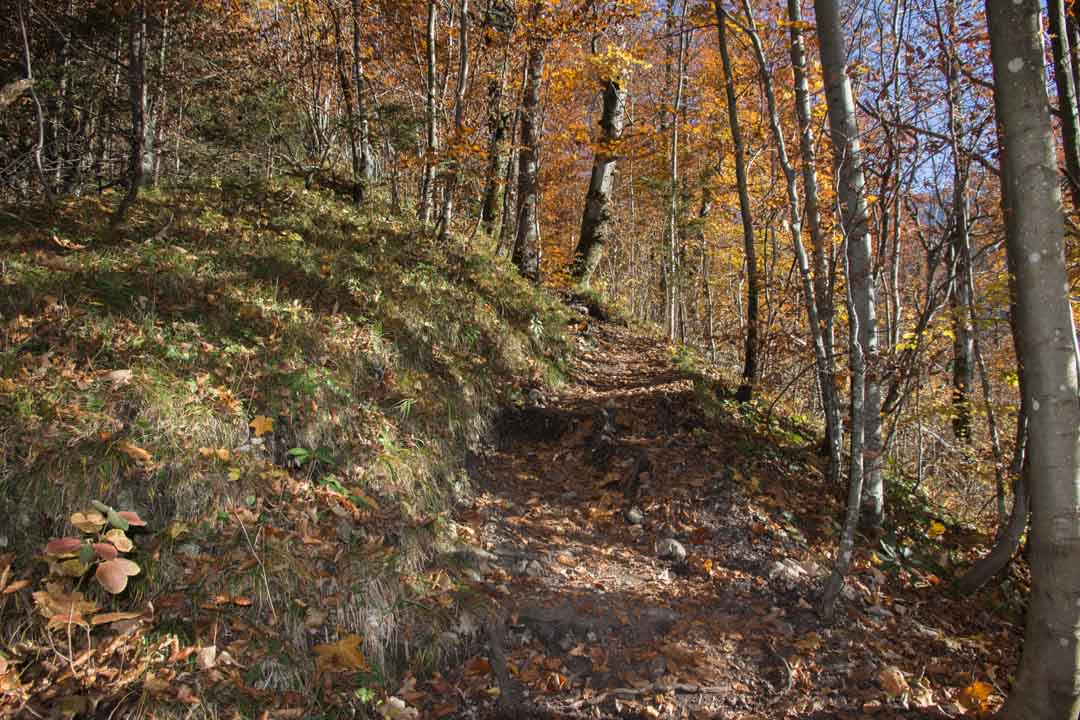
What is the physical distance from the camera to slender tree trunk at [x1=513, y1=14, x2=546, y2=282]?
396 inches

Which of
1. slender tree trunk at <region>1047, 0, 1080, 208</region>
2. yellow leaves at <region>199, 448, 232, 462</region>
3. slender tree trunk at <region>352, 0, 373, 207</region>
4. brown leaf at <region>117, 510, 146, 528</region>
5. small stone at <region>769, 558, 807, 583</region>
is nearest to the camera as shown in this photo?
brown leaf at <region>117, 510, 146, 528</region>

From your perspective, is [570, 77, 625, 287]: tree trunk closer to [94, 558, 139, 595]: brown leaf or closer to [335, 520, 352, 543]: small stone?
[335, 520, 352, 543]: small stone

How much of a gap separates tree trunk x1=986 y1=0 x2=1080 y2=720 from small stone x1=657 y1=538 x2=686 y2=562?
90.0 inches

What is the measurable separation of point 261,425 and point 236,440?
7.2 inches

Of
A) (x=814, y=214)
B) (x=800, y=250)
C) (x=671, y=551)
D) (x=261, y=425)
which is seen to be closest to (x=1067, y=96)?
(x=814, y=214)

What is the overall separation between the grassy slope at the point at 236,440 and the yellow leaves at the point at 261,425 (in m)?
0.07

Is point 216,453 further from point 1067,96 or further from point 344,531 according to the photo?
point 1067,96

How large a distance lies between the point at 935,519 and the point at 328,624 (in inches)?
245

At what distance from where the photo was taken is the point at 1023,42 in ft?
9.33

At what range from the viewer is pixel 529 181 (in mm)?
10312

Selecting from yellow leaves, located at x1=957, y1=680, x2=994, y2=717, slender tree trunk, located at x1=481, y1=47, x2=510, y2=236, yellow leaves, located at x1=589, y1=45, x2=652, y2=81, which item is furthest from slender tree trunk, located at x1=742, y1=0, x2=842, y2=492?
slender tree trunk, located at x1=481, y1=47, x2=510, y2=236

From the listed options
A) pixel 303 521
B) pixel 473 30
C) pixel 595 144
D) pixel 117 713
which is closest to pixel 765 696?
pixel 303 521

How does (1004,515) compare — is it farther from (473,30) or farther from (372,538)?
(473,30)

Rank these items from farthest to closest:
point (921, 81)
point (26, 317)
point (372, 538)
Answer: point (921, 81)
point (26, 317)
point (372, 538)
